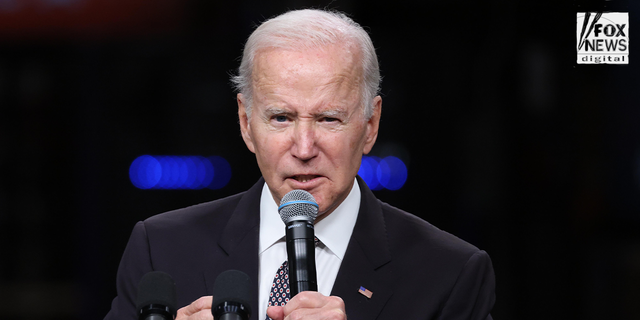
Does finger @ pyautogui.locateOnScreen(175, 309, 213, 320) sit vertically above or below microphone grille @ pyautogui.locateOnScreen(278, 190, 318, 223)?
below

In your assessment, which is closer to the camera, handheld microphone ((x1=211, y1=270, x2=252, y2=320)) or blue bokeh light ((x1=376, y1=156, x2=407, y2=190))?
handheld microphone ((x1=211, y1=270, x2=252, y2=320))

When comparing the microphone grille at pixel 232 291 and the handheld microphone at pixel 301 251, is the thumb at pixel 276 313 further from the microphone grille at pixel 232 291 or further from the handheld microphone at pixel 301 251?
the microphone grille at pixel 232 291

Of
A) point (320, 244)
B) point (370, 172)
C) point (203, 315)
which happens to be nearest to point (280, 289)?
point (320, 244)

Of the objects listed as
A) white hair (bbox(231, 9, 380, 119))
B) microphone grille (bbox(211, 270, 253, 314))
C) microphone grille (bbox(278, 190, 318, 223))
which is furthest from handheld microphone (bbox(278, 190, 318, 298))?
white hair (bbox(231, 9, 380, 119))

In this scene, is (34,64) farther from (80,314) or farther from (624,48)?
Result: (624,48)

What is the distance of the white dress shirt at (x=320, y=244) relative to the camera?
2148mm

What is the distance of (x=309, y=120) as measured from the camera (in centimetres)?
201

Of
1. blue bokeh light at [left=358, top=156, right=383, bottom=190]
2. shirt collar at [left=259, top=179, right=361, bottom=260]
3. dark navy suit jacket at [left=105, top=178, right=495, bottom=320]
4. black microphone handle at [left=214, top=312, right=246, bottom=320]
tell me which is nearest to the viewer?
black microphone handle at [left=214, top=312, right=246, bottom=320]

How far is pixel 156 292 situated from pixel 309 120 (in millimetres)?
958

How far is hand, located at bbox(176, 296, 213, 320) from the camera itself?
57.9 inches

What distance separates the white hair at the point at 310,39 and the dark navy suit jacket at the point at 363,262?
0.43 metres

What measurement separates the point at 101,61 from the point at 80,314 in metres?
1.34

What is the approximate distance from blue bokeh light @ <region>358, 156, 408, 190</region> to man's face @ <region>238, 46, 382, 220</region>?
847 millimetres

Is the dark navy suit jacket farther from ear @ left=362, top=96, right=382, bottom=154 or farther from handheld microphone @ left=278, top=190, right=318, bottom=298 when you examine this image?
handheld microphone @ left=278, top=190, right=318, bottom=298
